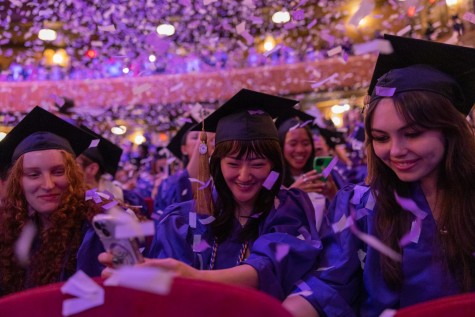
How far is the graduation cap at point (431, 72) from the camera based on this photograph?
1.44m

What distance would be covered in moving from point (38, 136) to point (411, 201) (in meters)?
1.56

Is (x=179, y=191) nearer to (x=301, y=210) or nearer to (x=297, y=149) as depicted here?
(x=297, y=149)

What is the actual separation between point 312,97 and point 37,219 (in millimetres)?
13232

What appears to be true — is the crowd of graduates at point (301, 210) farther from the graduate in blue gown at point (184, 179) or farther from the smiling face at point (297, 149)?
the smiling face at point (297, 149)

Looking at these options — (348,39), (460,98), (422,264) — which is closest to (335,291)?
(422,264)

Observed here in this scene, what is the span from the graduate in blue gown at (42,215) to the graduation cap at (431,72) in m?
1.29

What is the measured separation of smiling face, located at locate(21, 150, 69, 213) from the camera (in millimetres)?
2020

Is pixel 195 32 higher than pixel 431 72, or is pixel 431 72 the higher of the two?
pixel 195 32

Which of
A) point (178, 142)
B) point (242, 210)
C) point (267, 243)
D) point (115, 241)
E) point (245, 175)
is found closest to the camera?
point (115, 241)

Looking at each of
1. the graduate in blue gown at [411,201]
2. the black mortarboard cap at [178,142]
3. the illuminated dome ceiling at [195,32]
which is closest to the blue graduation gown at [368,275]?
the graduate in blue gown at [411,201]

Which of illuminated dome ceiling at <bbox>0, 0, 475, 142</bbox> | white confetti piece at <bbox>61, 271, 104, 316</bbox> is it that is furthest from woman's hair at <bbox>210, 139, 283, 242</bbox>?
illuminated dome ceiling at <bbox>0, 0, 475, 142</bbox>

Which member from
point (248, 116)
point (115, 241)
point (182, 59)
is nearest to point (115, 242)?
point (115, 241)

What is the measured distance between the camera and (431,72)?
1470 mm

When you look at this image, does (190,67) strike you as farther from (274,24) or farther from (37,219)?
(37,219)
